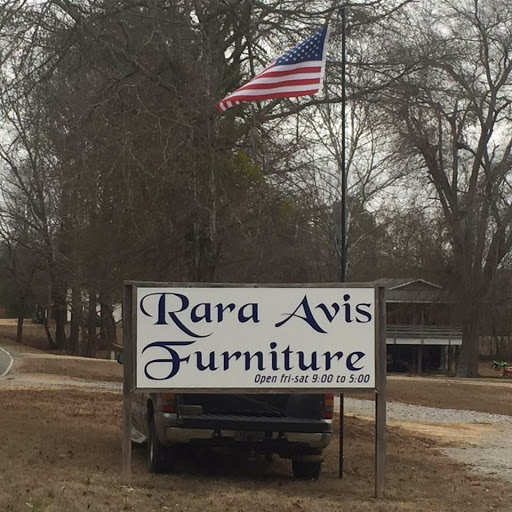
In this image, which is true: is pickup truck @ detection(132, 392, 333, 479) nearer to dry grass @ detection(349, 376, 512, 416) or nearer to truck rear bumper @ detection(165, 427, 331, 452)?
truck rear bumper @ detection(165, 427, 331, 452)

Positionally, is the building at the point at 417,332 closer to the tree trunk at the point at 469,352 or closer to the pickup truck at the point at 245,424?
the tree trunk at the point at 469,352

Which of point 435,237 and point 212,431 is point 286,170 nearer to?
point 212,431

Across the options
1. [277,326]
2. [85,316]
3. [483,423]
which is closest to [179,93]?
[277,326]

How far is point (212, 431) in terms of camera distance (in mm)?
9273

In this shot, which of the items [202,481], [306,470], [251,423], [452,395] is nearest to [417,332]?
[452,395]

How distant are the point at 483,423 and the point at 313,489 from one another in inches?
481

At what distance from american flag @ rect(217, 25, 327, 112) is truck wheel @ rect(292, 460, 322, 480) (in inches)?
175

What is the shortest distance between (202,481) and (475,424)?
39.9ft

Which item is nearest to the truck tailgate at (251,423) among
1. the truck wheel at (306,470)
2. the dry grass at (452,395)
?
the truck wheel at (306,470)

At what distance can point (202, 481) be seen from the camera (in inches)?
370

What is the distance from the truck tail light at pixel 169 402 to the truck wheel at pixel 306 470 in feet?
5.16

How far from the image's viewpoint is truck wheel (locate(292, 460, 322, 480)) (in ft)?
32.9

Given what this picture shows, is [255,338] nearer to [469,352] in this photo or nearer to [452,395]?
[452,395]

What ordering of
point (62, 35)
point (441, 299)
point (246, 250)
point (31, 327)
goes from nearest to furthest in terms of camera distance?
point (62, 35) → point (246, 250) → point (441, 299) → point (31, 327)
